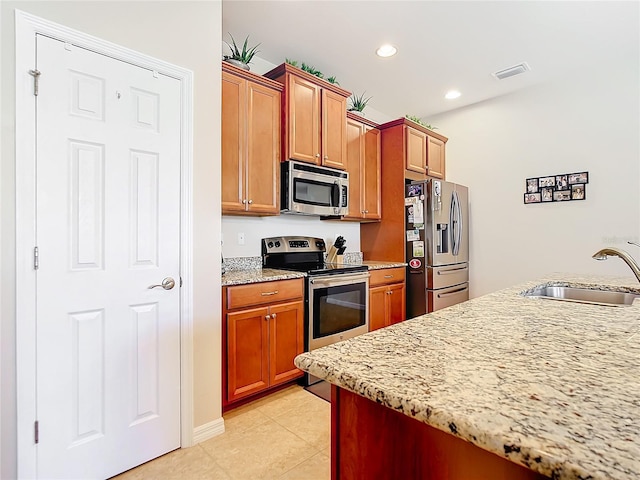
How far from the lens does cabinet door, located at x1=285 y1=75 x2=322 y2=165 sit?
2.72 m

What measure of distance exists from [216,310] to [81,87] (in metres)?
1.27

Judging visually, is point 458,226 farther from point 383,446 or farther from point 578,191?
point 383,446

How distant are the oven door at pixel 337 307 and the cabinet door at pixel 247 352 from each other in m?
0.41

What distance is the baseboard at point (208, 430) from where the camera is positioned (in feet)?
6.02

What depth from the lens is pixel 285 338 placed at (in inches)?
94.1

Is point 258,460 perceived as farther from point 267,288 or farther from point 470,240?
point 470,240

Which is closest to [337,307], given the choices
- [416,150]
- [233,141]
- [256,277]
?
[256,277]

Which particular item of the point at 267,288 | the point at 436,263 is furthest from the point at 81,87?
the point at 436,263

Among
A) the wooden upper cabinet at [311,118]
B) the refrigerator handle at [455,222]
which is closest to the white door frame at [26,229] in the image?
the wooden upper cabinet at [311,118]

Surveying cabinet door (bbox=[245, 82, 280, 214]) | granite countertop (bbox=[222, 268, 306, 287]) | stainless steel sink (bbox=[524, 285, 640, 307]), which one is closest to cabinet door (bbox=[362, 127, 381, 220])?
cabinet door (bbox=[245, 82, 280, 214])

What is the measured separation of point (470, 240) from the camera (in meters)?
4.13

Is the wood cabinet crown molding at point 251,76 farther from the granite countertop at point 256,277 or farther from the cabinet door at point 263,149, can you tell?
the granite countertop at point 256,277

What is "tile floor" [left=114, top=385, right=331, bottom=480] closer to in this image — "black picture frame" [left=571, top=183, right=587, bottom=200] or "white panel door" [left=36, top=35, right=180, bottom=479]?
"white panel door" [left=36, top=35, right=180, bottom=479]

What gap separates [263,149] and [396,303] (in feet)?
6.59
